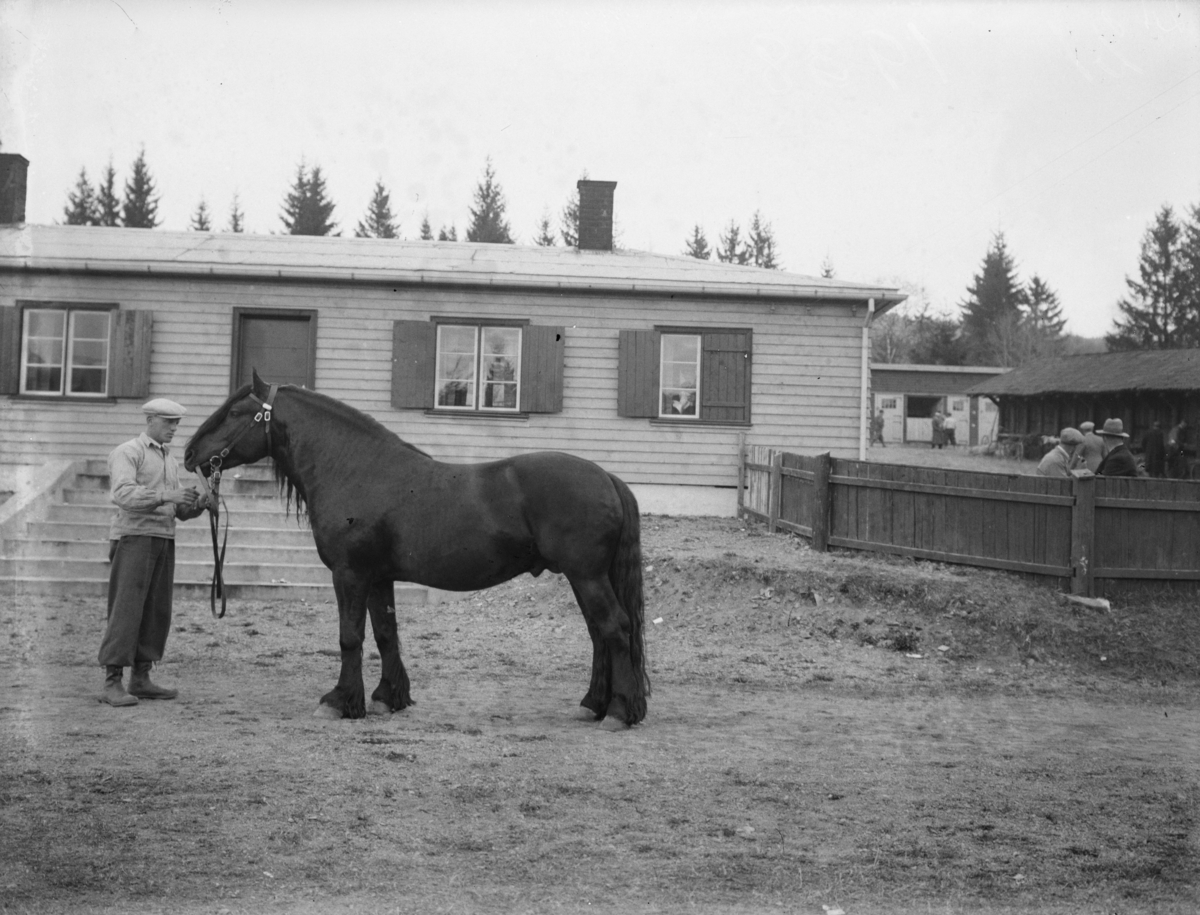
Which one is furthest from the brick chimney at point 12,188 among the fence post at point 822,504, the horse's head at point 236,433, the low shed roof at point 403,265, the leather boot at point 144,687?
the fence post at point 822,504

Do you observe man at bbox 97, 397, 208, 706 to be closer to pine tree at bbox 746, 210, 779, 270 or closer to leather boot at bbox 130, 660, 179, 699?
leather boot at bbox 130, 660, 179, 699

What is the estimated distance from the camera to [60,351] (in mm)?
15109

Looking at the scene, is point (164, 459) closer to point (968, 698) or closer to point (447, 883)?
point (447, 883)

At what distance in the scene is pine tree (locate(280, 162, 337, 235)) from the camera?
5000cm

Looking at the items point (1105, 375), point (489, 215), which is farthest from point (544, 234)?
point (1105, 375)

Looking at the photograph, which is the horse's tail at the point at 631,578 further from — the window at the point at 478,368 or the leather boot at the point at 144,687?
the window at the point at 478,368

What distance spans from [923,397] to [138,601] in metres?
45.5

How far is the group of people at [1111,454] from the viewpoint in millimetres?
11523

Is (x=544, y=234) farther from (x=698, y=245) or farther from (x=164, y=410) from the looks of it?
(x=164, y=410)

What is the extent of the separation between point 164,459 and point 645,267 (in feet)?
32.5

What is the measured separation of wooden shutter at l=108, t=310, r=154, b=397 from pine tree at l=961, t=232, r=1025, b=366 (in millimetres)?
52430

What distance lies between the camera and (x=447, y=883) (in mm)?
3848

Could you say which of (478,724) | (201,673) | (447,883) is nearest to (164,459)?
(201,673)

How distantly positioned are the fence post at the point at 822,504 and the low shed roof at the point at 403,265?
4.27 meters
